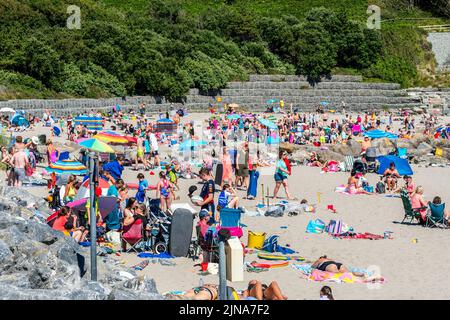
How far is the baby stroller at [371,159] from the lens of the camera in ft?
79.5

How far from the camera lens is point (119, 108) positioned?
3856cm

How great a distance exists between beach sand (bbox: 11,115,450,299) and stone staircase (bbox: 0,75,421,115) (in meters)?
22.3

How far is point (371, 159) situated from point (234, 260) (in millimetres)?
14497

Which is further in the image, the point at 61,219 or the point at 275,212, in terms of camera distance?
the point at 275,212

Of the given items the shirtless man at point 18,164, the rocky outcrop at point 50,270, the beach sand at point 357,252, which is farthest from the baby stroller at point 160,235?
the shirtless man at point 18,164

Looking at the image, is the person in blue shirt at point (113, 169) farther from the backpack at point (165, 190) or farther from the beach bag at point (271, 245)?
the beach bag at point (271, 245)

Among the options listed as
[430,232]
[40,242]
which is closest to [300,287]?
[40,242]

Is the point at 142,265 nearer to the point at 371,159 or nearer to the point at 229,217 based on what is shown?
the point at 229,217

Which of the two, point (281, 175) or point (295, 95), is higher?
point (295, 95)

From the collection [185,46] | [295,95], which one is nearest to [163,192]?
[185,46]

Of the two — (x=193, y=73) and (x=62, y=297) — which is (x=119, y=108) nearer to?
(x=193, y=73)

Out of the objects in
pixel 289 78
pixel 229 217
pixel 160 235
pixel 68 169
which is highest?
pixel 289 78

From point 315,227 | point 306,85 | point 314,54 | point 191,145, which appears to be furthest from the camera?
point 314,54

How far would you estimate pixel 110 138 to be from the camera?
65.7ft
